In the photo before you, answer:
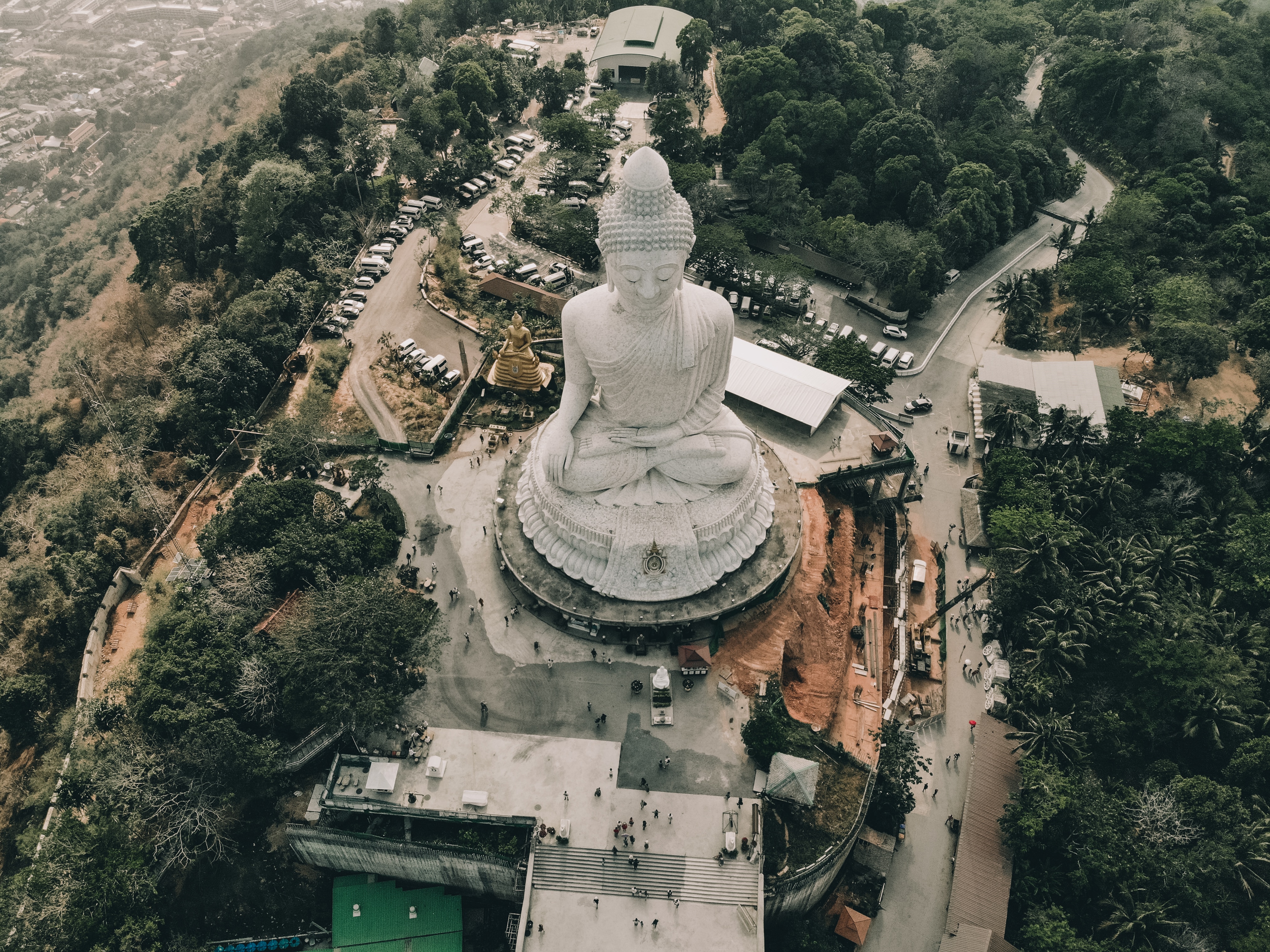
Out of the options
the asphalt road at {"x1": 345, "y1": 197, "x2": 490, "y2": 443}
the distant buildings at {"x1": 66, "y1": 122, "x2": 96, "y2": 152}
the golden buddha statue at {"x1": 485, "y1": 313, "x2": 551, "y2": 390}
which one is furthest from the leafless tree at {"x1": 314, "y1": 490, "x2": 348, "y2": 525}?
the distant buildings at {"x1": 66, "y1": 122, "x2": 96, "y2": 152}

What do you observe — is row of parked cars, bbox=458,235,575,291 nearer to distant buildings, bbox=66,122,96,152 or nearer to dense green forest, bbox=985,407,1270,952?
dense green forest, bbox=985,407,1270,952

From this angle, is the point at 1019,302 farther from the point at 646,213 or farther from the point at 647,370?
the point at 646,213

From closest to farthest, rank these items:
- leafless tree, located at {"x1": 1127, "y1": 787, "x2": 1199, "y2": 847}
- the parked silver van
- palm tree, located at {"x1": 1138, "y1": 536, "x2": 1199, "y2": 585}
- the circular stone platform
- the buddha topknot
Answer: the buddha topknot → leafless tree, located at {"x1": 1127, "y1": 787, "x2": 1199, "y2": 847} → the circular stone platform → palm tree, located at {"x1": 1138, "y1": 536, "x2": 1199, "y2": 585} → the parked silver van

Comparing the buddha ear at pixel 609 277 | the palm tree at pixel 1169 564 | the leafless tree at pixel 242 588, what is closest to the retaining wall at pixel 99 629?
the leafless tree at pixel 242 588

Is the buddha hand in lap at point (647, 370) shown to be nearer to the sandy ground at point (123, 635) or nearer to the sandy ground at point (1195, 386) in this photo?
the sandy ground at point (123, 635)

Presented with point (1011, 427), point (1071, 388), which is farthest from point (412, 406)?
point (1071, 388)

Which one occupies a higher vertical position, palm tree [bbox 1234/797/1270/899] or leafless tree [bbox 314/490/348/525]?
leafless tree [bbox 314/490/348/525]
